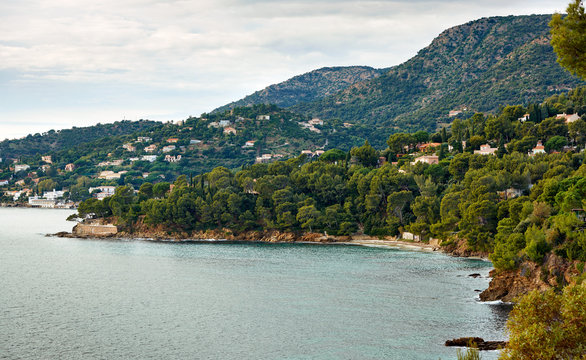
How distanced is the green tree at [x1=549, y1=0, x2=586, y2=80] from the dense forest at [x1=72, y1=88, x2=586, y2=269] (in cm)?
3191

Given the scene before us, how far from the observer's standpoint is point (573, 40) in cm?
1516

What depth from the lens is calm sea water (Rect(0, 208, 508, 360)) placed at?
28.4m

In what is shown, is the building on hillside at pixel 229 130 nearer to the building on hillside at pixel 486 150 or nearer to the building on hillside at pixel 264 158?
the building on hillside at pixel 264 158

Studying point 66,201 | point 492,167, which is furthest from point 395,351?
point 66,201

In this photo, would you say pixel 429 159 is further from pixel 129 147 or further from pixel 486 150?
pixel 129 147

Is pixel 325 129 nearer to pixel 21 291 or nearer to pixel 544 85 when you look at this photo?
pixel 544 85

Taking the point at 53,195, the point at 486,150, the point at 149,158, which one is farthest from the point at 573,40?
the point at 53,195

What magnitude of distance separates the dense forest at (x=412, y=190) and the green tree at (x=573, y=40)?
31.9m

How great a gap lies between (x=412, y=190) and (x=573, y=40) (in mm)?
59600

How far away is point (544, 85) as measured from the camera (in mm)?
143500

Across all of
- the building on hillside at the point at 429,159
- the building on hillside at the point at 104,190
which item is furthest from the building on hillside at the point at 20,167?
the building on hillside at the point at 429,159

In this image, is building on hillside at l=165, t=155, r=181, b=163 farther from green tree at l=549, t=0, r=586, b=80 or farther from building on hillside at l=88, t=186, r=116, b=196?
green tree at l=549, t=0, r=586, b=80

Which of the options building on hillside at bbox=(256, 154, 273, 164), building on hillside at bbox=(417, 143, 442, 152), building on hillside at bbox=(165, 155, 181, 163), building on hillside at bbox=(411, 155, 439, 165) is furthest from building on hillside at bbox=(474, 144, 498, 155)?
building on hillside at bbox=(165, 155, 181, 163)

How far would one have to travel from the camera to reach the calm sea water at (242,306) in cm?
2839
